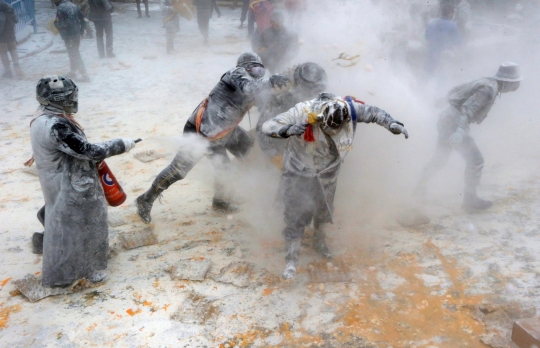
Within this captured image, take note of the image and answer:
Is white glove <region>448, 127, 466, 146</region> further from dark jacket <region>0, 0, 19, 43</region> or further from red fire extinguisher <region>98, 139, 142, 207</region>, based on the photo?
dark jacket <region>0, 0, 19, 43</region>

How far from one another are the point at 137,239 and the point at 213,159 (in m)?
1.13

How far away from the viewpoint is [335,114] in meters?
3.39

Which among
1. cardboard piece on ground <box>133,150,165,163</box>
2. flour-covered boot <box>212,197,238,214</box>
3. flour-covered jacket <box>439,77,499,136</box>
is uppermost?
flour-covered jacket <box>439,77,499,136</box>

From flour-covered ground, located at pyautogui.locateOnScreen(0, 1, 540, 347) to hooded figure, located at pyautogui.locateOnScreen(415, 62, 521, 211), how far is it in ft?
1.16

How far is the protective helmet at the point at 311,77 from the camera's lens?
466 centimetres

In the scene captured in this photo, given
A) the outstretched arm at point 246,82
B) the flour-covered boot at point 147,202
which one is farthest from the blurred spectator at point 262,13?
the flour-covered boot at point 147,202

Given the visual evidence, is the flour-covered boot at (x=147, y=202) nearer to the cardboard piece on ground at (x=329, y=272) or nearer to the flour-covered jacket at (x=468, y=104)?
the cardboard piece on ground at (x=329, y=272)

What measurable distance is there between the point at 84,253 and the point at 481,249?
3.54m

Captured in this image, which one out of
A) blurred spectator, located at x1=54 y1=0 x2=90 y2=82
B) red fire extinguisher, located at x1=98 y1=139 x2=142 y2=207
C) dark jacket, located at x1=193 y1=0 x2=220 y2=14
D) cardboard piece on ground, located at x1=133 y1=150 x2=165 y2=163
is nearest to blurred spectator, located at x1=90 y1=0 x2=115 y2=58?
blurred spectator, located at x1=54 y1=0 x2=90 y2=82

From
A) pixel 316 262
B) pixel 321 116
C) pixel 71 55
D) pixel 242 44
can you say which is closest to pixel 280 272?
pixel 316 262

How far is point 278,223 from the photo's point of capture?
4789 mm

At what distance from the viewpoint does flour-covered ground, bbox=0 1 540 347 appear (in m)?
3.40

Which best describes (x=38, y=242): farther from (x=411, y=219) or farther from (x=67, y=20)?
(x=67, y=20)

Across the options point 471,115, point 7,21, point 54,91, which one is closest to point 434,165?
point 471,115
